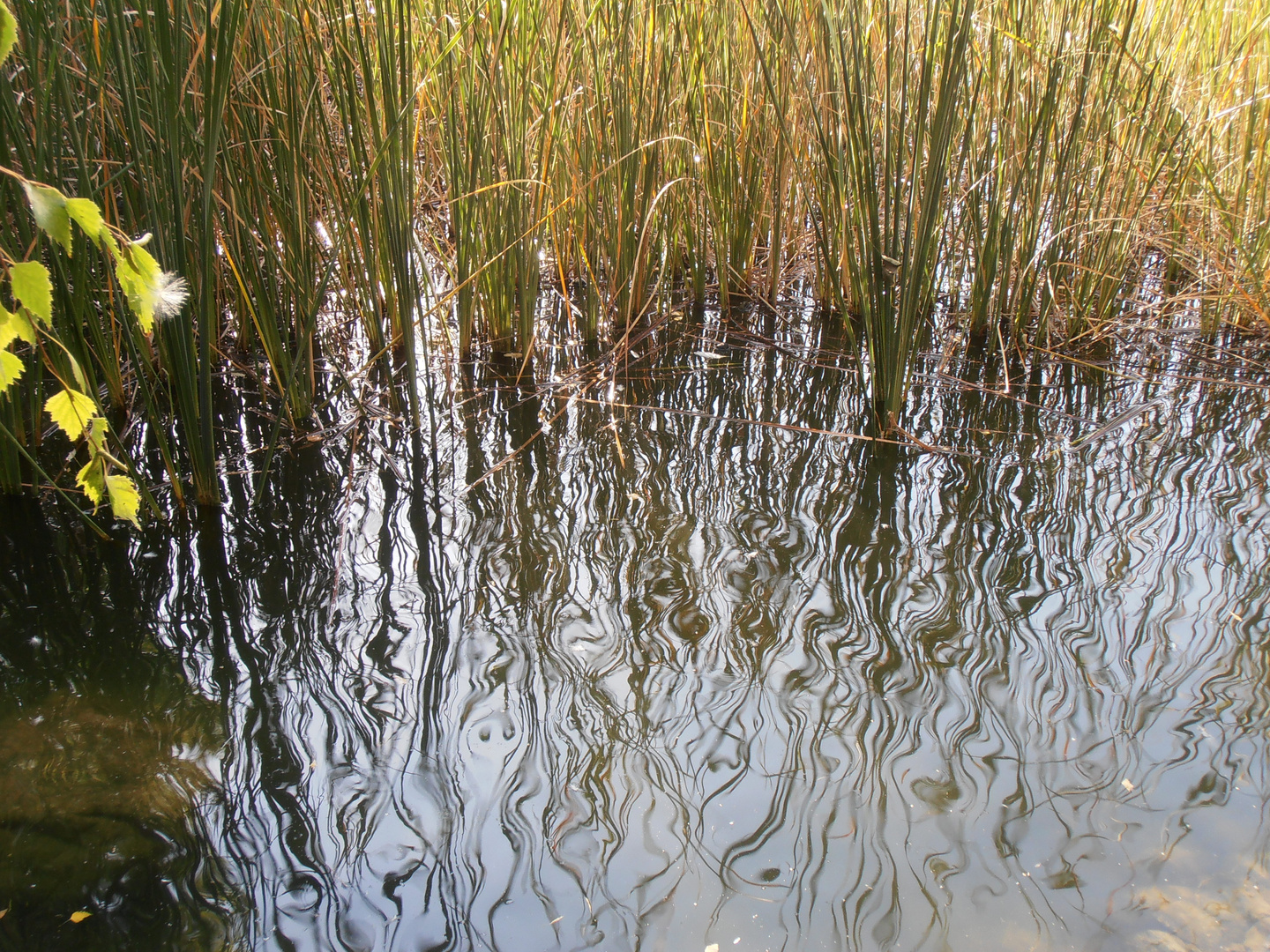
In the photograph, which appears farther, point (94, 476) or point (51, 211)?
point (94, 476)

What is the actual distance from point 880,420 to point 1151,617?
725mm

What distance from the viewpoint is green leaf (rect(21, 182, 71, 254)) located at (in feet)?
1.78

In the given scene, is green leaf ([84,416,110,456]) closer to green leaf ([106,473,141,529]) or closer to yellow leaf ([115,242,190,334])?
green leaf ([106,473,141,529])

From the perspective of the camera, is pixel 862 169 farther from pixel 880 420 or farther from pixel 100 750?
pixel 100 750

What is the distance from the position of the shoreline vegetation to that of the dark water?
11.4 inches

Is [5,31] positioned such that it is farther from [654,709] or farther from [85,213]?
[654,709]

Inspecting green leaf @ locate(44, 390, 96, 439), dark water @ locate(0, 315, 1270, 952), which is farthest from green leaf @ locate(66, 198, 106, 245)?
dark water @ locate(0, 315, 1270, 952)

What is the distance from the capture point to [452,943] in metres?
0.74

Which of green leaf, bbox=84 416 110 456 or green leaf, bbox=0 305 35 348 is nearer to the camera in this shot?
green leaf, bbox=0 305 35 348

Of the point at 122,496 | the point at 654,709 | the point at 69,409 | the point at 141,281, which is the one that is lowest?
the point at 654,709

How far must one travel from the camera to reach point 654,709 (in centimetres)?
99

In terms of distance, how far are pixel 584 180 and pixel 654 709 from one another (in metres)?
1.63

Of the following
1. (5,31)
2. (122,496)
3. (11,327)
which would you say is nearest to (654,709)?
(122,496)

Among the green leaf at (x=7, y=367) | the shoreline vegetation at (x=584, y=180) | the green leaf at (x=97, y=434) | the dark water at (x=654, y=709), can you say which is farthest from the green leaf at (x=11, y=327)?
the shoreline vegetation at (x=584, y=180)
